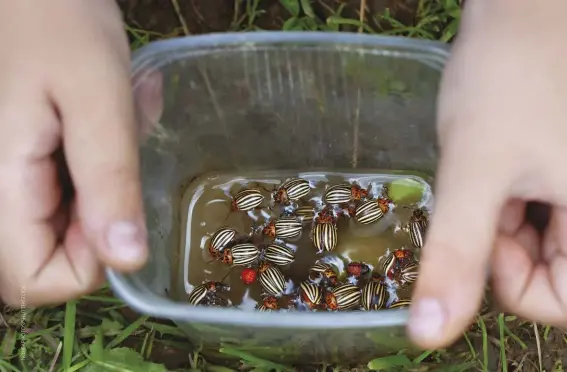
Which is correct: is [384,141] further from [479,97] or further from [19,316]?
[19,316]

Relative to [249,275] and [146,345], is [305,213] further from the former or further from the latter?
[146,345]

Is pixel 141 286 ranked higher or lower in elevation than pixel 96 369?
higher

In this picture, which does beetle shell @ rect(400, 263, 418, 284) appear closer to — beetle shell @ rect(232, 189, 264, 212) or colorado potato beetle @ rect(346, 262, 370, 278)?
colorado potato beetle @ rect(346, 262, 370, 278)

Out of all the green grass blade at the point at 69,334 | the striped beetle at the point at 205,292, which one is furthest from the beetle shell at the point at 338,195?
the green grass blade at the point at 69,334

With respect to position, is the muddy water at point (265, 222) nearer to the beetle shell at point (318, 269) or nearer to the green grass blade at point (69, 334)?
the beetle shell at point (318, 269)

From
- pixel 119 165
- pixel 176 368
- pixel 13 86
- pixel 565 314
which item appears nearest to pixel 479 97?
pixel 565 314

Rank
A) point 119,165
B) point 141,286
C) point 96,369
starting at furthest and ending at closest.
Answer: point 96,369, point 141,286, point 119,165

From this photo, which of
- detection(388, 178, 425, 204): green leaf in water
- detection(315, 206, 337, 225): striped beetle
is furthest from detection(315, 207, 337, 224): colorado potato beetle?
detection(388, 178, 425, 204): green leaf in water

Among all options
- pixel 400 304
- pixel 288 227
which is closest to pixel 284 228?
pixel 288 227
